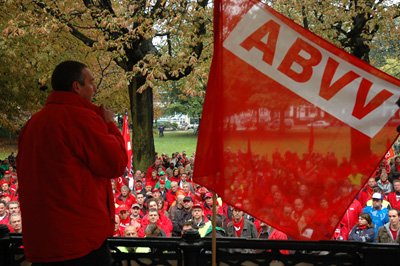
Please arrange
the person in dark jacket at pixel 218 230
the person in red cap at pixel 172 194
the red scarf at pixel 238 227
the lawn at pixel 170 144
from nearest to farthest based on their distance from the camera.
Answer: the person in dark jacket at pixel 218 230, the red scarf at pixel 238 227, the person in red cap at pixel 172 194, the lawn at pixel 170 144

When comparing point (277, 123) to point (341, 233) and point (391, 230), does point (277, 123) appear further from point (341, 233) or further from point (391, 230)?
point (341, 233)

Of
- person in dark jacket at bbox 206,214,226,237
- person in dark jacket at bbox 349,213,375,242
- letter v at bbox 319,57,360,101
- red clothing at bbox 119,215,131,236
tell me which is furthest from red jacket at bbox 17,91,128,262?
red clothing at bbox 119,215,131,236

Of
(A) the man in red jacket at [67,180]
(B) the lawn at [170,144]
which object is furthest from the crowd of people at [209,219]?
(B) the lawn at [170,144]

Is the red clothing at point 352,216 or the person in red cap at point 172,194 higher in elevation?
the red clothing at point 352,216

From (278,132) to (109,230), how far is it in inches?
47.6

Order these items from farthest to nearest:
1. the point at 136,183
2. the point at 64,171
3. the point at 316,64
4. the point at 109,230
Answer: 1. the point at 136,183
2. the point at 316,64
3. the point at 109,230
4. the point at 64,171

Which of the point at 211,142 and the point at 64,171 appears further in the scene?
the point at 211,142

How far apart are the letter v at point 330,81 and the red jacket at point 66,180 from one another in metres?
1.33

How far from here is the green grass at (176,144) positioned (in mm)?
48781

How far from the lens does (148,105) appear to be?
1653cm

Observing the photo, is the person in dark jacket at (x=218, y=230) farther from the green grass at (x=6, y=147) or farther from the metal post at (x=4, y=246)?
the green grass at (x=6, y=147)

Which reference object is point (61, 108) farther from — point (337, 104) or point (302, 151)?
point (337, 104)

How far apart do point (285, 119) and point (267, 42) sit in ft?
1.68

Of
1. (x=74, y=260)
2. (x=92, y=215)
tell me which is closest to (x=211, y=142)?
(x=92, y=215)
